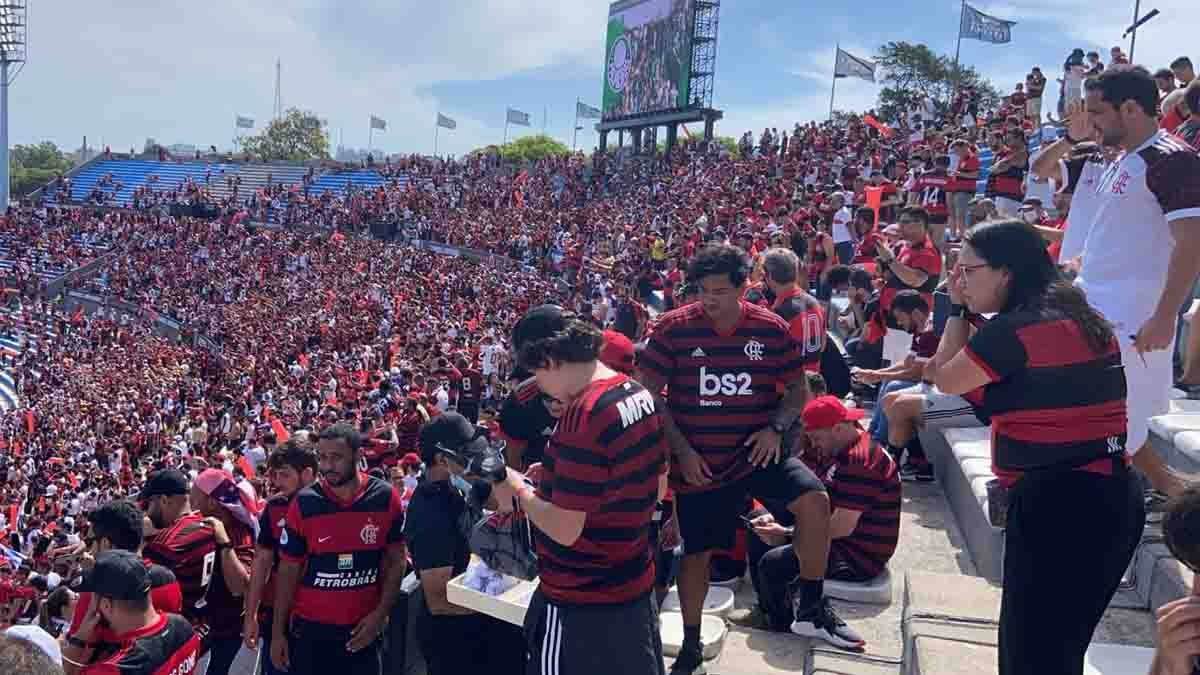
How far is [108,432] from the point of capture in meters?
17.4

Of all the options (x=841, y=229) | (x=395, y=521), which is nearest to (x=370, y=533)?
(x=395, y=521)

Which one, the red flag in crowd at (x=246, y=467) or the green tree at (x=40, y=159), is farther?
the green tree at (x=40, y=159)

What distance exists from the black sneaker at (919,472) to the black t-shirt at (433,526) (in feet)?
10.9

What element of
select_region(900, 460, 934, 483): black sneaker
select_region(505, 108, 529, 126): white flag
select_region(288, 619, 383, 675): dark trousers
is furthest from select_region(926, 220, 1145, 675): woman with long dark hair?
select_region(505, 108, 529, 126): white flag

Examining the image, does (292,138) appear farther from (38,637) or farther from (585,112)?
→ (38,637)

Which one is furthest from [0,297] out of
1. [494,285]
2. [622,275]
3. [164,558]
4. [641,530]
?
[641,530]

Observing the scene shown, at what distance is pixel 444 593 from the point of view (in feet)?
12.0

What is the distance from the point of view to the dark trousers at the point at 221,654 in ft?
14.3

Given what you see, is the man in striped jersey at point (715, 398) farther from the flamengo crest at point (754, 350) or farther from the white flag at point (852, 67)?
the white flag at point (852, 67)

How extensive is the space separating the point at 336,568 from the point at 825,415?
2110 mm

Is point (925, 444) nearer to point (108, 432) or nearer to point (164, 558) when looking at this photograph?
point (164, 558)

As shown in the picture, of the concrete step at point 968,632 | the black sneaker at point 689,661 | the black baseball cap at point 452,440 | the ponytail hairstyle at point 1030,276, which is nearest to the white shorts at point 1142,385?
the concrete step at point 968,632

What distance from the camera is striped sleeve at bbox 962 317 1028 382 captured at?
225 cm

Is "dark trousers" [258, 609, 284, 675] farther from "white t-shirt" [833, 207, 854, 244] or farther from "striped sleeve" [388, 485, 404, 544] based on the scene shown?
"white t-shirt" [833, 207, 854, 244]
